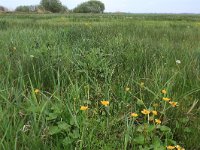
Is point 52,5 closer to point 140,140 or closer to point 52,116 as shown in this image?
point 52,116

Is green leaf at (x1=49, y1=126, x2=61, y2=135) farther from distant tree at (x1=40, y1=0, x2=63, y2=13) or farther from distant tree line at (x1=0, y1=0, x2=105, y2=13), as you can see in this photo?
distant tree at (x1=40, y1=0, x2=63, y2=13)

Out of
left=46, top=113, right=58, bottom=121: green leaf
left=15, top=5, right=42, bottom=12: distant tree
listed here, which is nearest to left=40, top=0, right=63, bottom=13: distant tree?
left=15, top=5, right=42, bottom=12: distant tree

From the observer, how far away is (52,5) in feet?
205

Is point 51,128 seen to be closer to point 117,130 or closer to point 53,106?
point 53,106

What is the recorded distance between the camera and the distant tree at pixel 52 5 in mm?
62406

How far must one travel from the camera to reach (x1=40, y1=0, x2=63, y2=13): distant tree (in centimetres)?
6241

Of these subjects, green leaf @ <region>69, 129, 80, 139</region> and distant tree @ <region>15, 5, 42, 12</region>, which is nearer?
green leaf @ <region>69, 129, 80, 139</region>

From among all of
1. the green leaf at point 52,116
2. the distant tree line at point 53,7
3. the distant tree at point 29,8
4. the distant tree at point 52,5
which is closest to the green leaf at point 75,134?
the green leaf at point 52,116

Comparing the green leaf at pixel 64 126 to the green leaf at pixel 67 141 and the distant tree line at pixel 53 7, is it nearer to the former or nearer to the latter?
the green leaf at pixel 67 141

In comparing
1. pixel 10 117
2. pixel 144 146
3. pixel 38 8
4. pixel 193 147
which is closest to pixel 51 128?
pixel 10 117

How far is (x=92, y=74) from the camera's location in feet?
11.1

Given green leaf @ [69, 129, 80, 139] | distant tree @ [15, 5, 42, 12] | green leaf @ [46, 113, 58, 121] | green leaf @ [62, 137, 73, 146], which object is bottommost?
green leaf @ [62, 137, 73, 146]

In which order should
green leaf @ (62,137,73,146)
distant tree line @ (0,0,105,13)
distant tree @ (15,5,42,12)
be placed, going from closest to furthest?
green leaf @ (62,137,73,146)
distant tree @ (15,5,42,12)
distant tree line @ (0,0,105,13)

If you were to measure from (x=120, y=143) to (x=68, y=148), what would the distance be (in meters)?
0.33
